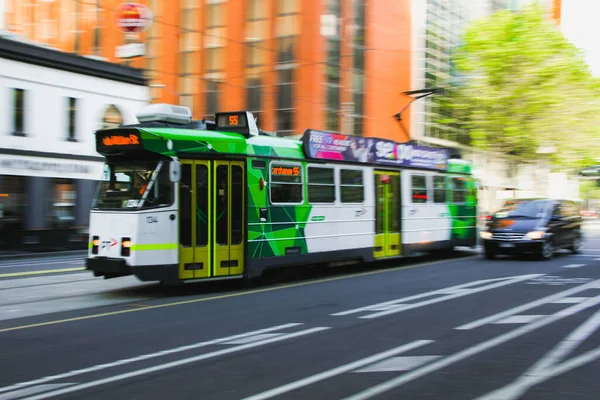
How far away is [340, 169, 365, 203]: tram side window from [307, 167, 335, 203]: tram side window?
0.40 meters

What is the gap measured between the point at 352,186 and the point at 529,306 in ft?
19.6

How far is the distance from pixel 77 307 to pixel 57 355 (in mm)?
3504

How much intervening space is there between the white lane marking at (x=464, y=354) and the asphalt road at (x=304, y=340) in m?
0.01

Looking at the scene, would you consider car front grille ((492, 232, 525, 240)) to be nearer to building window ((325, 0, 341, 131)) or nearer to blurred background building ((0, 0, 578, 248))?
blurred background building ((0, 0, 578, 248))

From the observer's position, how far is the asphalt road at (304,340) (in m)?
5.63

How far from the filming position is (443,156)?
62.4ft

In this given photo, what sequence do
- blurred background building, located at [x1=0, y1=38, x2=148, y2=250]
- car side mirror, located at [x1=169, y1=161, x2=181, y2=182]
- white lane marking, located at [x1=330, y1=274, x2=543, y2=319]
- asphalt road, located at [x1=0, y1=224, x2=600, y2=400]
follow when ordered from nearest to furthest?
asphalt road, located at [x1=0, y1=224, x2=600, y2=400], white lane marking, located at [x1=330, y1=274, x2=543, y2=319], car side mirror, located at [x1=169, y1=161, x2=181, y2=182], blurred background building, located at [x1=0, y1=38, x2=148, y2=250]

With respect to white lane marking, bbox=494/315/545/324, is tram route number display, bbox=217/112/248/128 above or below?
above

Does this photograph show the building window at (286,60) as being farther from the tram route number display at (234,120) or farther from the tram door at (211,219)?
the tram door at (211,219)

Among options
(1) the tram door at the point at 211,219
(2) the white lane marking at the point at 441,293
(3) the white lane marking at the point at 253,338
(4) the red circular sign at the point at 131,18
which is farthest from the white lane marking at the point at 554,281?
(4) the red circular sign at the point at 131,18

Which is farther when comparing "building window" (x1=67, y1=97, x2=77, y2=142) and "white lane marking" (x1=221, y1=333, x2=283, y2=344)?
"building window" (x1=67, y1=97, x2=77, y2=142)

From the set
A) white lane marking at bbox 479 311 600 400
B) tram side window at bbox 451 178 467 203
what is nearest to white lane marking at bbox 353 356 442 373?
white lane marking at bbox 479 311 600 400

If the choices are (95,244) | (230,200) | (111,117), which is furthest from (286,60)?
(95,244)

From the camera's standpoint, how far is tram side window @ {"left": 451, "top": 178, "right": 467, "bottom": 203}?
774 inches
